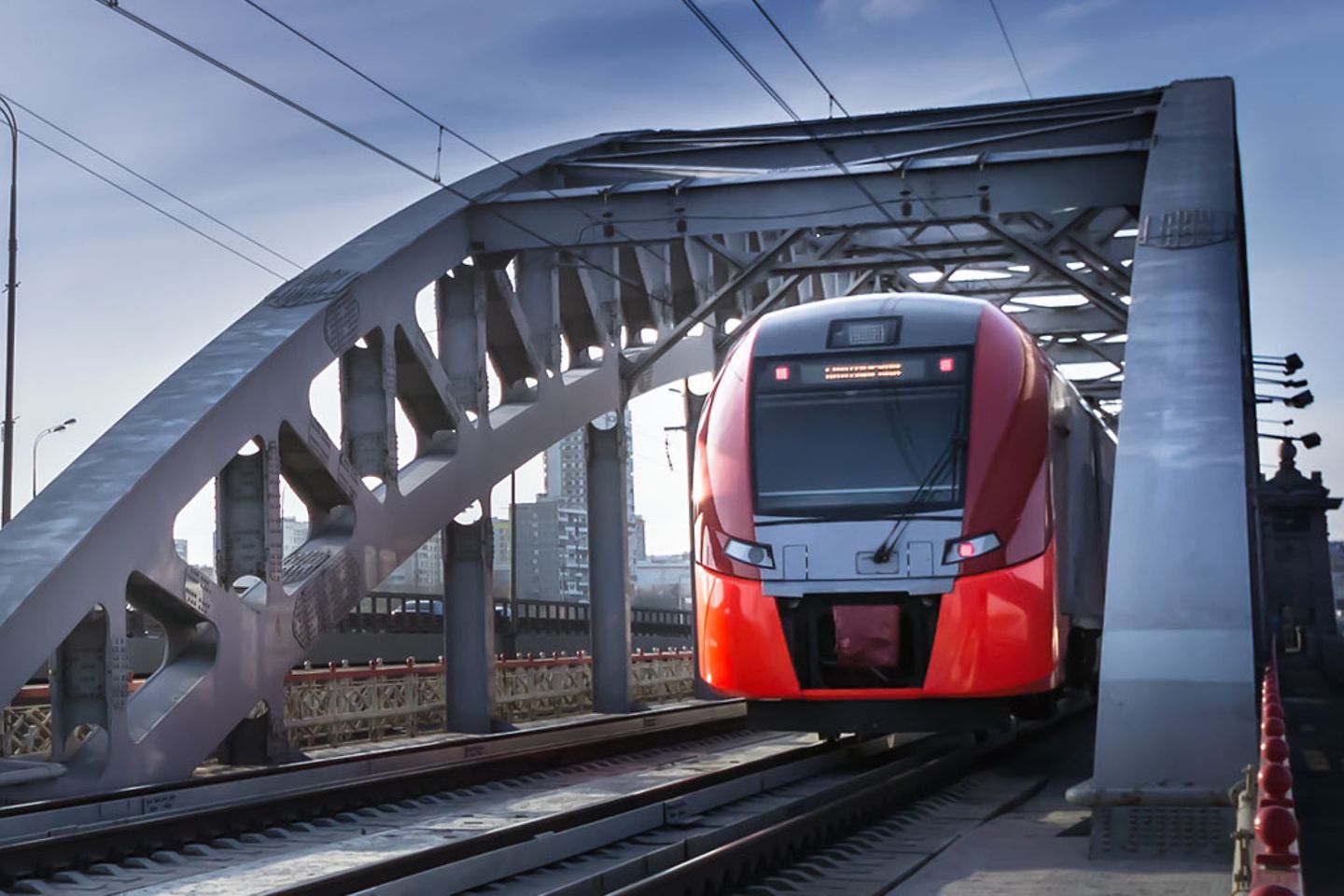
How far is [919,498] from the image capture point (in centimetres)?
1389

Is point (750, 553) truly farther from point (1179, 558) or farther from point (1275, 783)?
point (1275, 783)

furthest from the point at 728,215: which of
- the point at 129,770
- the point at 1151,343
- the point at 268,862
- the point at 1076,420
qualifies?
the point at 268,862

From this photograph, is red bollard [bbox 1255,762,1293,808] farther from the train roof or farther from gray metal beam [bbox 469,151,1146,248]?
gray metal beam [bbox 469,151,1146,248]

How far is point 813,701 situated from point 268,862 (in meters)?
4.55

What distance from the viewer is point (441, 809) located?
15.0 m

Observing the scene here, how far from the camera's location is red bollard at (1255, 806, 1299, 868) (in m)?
5.48

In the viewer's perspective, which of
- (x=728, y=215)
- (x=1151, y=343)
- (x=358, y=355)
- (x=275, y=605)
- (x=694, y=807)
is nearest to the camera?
(x=694, y=807)

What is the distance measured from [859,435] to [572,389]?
10.4 m

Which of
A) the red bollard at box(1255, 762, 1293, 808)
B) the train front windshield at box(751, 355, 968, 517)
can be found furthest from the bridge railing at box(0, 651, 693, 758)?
the red bollard at box(1255, 762, 1293, 808)

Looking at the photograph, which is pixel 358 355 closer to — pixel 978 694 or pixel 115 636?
pixel 115 636

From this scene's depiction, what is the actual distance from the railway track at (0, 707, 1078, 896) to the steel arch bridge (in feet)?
7.94

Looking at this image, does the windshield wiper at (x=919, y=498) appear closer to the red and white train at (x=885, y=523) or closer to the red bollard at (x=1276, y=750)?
the red and white train at (x=885, y=523)

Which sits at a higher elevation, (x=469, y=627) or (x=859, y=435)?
(x=859, y=435)

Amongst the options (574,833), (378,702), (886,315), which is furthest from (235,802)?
(378,702)
